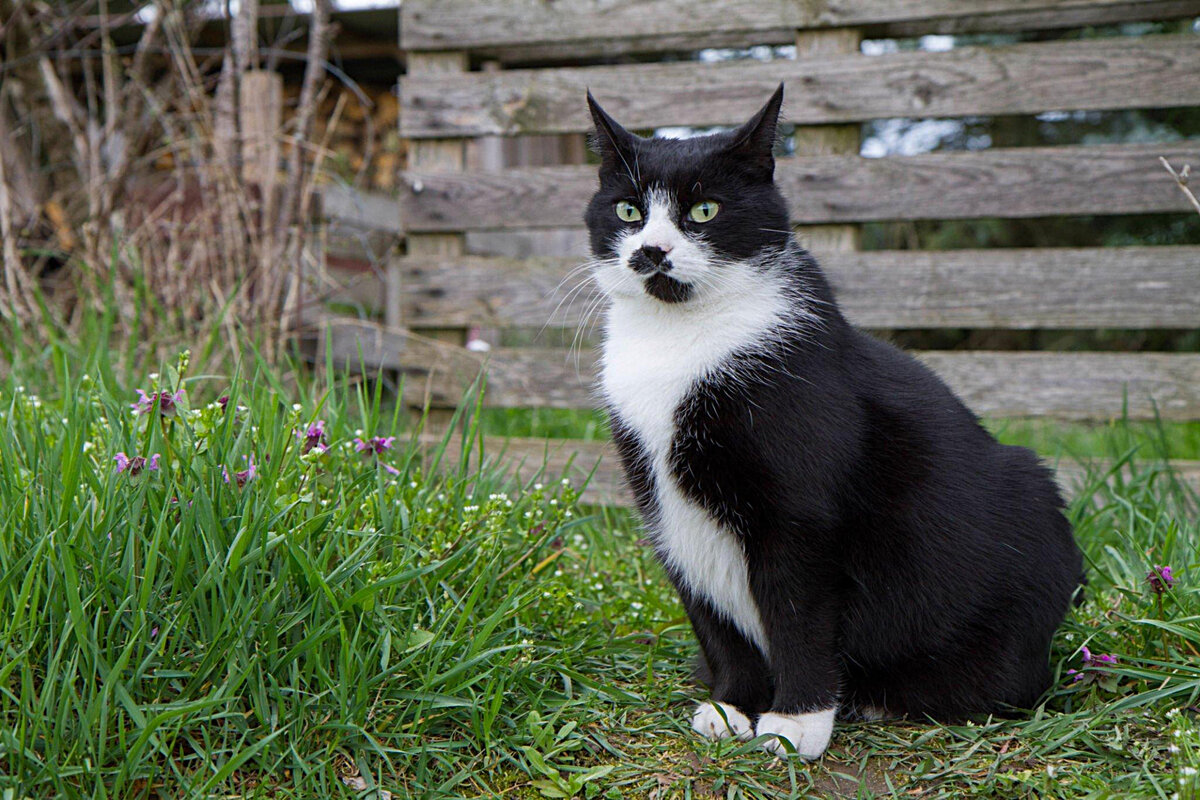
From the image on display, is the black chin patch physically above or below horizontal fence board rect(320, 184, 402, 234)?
above

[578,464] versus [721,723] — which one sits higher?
[721,723]

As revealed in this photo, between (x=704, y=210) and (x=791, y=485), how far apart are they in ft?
1.82

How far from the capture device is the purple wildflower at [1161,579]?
76.2 inches

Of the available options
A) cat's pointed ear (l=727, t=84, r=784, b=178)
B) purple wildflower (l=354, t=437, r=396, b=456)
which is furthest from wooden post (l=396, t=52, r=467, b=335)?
cat's pointed ear (l=727, t=84, r=784, b=178)

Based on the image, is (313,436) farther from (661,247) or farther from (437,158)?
(437,158)

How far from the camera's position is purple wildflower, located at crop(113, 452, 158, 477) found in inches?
68.6

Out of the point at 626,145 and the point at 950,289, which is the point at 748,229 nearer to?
the point at 626,145

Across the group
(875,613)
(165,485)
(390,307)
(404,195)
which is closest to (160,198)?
(390,307)

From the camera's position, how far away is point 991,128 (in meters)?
5.72

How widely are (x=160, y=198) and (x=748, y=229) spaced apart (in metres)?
4.17

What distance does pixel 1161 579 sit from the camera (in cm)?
194

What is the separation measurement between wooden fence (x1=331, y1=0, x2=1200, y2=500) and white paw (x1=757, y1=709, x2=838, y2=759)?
1549mm

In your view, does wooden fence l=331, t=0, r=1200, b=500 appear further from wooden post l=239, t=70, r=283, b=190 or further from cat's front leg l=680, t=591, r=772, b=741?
cat's front leg l=680, t=591, r=772, b=741

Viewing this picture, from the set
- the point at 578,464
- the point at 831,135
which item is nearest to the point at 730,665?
the point at 578,464
